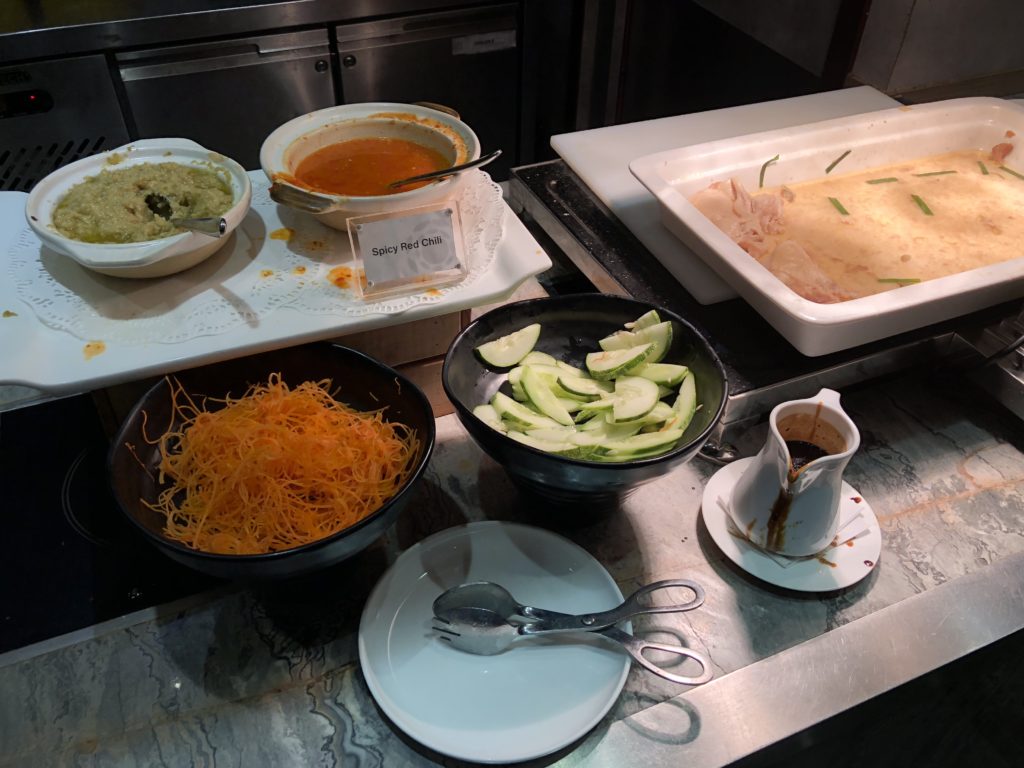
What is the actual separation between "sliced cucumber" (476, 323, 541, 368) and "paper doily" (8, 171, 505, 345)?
9 centimetres

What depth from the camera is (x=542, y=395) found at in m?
0.94

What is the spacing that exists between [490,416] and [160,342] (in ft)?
1.36

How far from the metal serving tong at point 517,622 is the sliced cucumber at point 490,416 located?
19cm

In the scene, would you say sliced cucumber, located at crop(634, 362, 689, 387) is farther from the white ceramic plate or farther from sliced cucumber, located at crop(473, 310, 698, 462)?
the white ceramic plate

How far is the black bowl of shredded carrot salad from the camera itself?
30.5 inches

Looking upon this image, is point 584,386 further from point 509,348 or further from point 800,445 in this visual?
point 800,445

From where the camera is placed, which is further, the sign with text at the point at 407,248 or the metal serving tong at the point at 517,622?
the sign with text at the point at 407,248

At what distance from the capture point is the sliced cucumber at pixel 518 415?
35.5 inches

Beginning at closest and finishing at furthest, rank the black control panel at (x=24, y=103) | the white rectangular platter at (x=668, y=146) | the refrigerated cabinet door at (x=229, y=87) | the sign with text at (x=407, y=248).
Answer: the sign with text at (x=407, y=248) < the white rectangular platter at (x=668, y=146) < the black control panel at (x=24, y=103) < the refrigerated cabinet door at (x=229, y=87)

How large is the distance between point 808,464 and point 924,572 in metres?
0.29

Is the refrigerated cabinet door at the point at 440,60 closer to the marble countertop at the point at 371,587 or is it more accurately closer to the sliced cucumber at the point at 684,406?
the marble countertop at the point at 371,587

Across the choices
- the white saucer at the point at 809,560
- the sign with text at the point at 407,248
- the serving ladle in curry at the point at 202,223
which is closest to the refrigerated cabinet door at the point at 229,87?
the serving ladle in curry at the point at 202,223

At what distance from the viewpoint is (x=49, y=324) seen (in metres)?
0.93

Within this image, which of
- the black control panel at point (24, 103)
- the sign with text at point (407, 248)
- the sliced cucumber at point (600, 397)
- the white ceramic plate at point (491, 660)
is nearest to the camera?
the white ceramic plate at point (491, 660)
